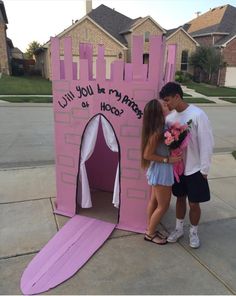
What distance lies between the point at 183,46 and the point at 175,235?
1241 inches

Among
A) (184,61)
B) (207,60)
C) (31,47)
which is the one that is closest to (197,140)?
(207,60)

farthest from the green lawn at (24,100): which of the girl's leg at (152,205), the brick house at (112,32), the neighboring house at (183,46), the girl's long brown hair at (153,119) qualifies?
the neighboring house at (183,46)

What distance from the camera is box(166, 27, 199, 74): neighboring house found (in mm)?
31984

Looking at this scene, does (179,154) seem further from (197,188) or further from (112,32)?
(112,32)

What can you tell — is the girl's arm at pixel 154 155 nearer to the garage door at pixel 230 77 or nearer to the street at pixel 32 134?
the street at pixel 32 134

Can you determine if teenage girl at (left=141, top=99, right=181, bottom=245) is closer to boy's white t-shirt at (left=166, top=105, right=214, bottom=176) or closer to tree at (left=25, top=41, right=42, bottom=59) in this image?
boy's white t-shirt at (left=166, top=105, right=214, bottom=176)

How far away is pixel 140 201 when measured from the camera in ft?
13.0

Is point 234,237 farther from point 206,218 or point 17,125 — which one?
point 17,125

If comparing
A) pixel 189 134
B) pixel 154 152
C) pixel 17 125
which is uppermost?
pixel 189 134

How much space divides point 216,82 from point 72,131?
102 ft

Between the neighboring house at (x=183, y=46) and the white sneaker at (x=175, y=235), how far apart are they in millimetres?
30204

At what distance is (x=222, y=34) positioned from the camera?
33562mm

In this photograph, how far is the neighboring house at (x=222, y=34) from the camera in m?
32.2

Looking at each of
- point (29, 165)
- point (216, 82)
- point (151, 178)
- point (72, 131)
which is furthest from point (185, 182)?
point (216, 82)
